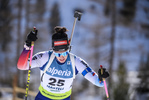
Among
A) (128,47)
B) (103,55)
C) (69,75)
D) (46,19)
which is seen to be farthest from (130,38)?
(69,75)

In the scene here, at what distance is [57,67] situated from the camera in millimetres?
2543

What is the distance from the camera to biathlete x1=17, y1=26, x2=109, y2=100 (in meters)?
2.52

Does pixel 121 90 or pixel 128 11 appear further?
pixel 128 11

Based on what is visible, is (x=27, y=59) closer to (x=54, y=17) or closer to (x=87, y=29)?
(x=87, y=29)

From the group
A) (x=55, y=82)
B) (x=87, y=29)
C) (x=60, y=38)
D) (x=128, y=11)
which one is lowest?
(x=87, y=29)

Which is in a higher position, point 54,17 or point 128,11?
point 128,11


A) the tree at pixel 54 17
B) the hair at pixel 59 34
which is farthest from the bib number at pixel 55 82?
the tree at pixel 54 17

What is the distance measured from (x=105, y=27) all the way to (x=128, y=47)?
12.6 ft

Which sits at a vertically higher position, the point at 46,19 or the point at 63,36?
the point at 63,36

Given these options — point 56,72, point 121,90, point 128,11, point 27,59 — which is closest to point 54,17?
point 128,11

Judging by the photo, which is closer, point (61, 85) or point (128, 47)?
point (61, 85)

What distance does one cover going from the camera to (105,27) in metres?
17.0

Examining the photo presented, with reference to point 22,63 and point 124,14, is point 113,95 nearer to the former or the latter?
point 22,63

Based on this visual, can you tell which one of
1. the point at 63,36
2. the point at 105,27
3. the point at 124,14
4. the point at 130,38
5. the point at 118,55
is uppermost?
the point at 63,36
